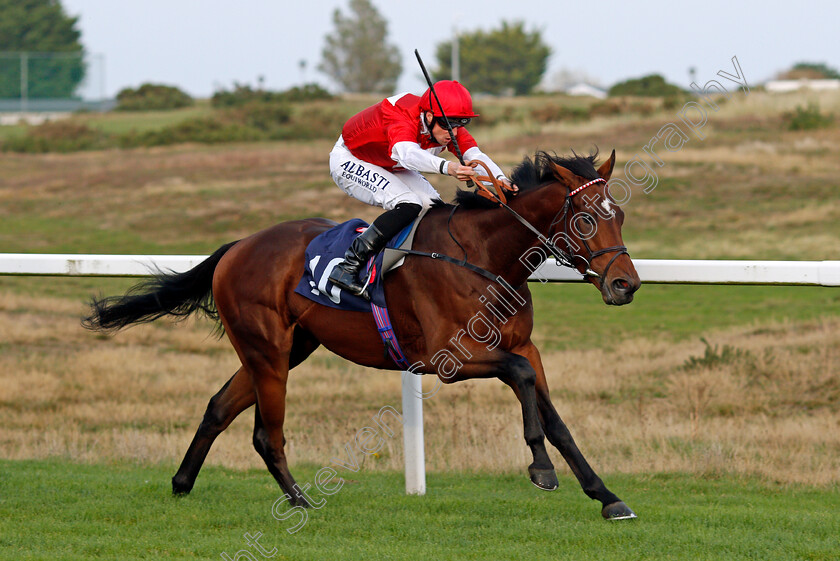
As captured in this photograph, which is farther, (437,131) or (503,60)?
(503,60)

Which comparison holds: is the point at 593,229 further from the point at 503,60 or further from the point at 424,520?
the point at 503,60

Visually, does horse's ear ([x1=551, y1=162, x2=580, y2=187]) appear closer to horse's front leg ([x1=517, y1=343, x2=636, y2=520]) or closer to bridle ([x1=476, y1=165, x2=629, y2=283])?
bridle ([x1=476, y1=165, x2=629, y2=283])

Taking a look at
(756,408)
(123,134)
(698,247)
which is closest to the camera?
(756,408)

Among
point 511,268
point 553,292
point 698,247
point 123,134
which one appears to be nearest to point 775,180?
point 698,247

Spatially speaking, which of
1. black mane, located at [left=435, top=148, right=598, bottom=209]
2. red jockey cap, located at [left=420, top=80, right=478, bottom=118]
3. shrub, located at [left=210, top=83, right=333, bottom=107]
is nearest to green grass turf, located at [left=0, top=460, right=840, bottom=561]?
black mane, located at [left=435, top=148, right=598, bottom=209]

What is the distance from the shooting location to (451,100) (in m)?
4.75

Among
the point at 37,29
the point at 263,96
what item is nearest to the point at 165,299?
the point at 263,96

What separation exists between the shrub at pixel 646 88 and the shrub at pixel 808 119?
57.9ft

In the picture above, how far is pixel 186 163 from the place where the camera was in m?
28.8

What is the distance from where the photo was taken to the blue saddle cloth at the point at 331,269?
4.85 meters

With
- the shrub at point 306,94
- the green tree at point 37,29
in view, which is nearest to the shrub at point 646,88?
the shrub at point 306,94

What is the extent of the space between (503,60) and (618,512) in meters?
69.0

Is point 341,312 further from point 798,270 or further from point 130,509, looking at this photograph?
point 798,270

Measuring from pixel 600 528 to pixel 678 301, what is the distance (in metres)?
9.91
